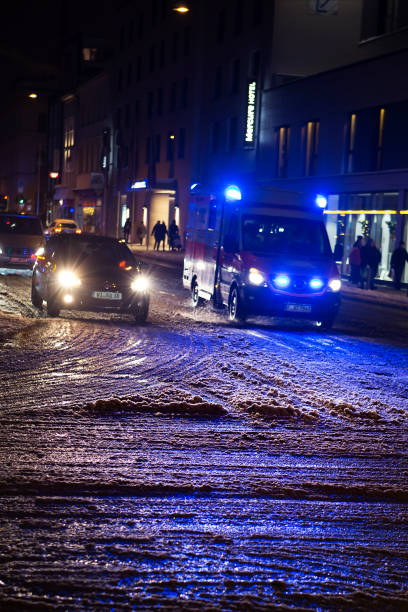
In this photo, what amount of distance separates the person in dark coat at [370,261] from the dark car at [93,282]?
16091 millimetres

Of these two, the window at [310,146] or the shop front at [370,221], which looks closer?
the shop front at [370,221]

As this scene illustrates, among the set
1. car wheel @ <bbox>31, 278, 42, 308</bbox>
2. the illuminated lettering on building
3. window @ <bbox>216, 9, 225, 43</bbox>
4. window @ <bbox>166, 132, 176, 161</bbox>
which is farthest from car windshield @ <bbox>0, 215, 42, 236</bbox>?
window @ <bbox>166, 132, 176, 161</bbox>

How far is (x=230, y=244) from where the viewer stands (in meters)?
17.7

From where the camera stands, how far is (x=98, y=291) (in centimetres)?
1667

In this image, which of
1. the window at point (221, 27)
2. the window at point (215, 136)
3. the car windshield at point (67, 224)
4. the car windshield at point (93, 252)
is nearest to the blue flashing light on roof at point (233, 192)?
the car windshield at point (93, 252)

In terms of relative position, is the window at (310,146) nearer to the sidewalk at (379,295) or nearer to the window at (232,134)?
the sidewalk at (379,295)

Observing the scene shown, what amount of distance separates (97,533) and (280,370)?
6505 mm

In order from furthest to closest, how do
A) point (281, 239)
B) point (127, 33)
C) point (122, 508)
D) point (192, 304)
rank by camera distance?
point (127, 33) < point (192, 304) < point (281, 239) < point (122, 508)

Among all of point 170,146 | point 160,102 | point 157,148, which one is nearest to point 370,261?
point 170,146

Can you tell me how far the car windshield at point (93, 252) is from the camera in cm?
1725

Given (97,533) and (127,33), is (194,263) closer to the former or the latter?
(97,533)

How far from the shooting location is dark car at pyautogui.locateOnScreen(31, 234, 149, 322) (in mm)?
16656

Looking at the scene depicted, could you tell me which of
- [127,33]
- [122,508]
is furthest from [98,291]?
[127,33]

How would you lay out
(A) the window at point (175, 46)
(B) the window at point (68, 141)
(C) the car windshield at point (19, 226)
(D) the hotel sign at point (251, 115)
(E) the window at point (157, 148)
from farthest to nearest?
(B) the window at point (68, 141) < (E) the window at point (157, 148) < (A) the window at point (175, 46) < (D) the hotel sign at point (251, 115) < (C) the car windshield at point (19, 226)
